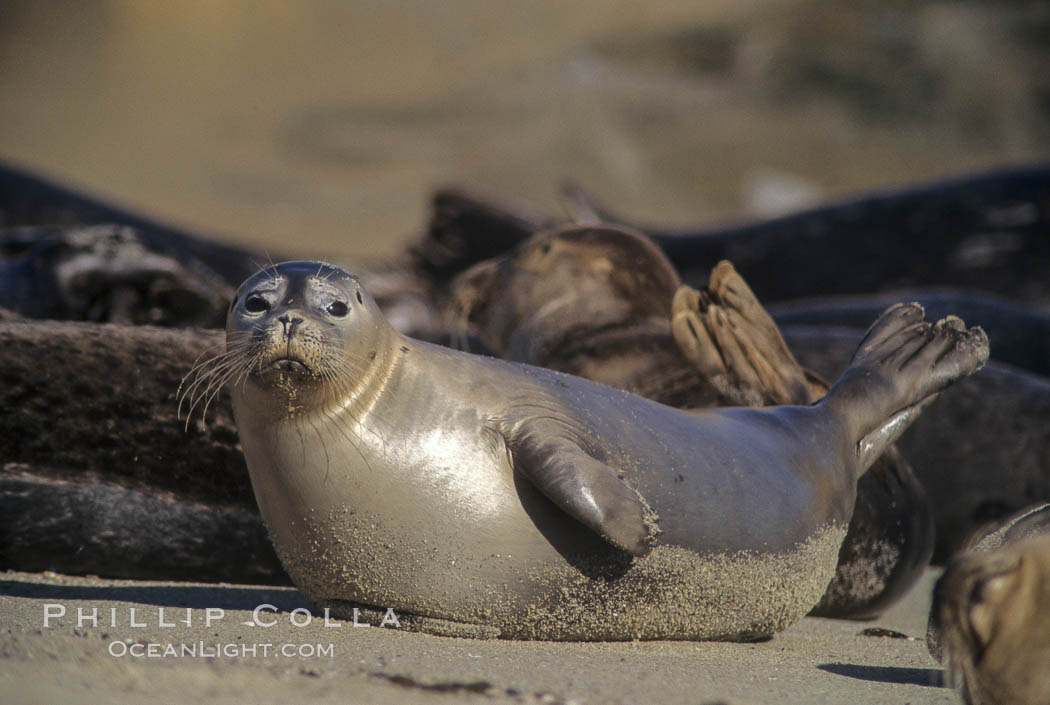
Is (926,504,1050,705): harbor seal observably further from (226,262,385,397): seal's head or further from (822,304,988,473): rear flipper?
(822,304,988,473): rear flipper

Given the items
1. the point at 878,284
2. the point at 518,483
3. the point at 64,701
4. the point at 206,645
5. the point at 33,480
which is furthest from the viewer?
the point at 878,284

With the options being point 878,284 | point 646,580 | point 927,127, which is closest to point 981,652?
point 646,580

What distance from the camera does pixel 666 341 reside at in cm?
470

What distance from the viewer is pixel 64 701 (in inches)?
72.4

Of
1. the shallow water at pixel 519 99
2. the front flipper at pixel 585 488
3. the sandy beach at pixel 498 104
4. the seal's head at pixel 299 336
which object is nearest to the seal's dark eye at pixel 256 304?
the seal's head at pixel 299 336

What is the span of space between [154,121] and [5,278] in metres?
17.3

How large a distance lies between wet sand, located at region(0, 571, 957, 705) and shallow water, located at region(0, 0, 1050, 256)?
15.4 meters

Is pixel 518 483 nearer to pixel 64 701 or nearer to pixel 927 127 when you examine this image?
pixel 64 701

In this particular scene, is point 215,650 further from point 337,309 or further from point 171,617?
point 337,309

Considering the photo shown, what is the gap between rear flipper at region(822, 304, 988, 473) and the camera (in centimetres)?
366

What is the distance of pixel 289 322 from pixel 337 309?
140 millimetres

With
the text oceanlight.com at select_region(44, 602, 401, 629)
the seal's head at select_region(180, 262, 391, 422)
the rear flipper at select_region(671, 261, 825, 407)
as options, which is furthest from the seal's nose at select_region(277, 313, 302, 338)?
the rear flipper at select_region(671, 261, 825, 407)

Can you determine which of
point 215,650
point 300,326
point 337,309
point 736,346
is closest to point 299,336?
point 300,326

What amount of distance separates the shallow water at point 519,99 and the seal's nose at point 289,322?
1565 cm
